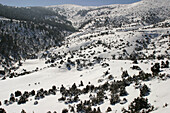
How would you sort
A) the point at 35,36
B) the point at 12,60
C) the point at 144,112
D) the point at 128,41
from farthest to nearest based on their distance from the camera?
the point at 35,36 < the point at 12,60 < the point at 128,41 < the point at 144,112

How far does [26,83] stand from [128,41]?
7109 cm

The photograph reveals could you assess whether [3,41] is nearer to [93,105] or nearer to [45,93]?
[45,93]

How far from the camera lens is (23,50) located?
397ft

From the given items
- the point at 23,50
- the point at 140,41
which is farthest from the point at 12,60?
the point at 140,41

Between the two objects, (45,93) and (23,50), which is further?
(23,50)

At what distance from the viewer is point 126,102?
61.0ft

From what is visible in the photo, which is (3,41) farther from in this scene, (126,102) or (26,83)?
(126,102)

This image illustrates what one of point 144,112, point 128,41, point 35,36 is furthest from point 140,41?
point 35,36

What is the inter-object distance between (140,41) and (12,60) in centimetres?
9735

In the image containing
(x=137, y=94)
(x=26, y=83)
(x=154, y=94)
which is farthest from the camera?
(x=26, y=83)

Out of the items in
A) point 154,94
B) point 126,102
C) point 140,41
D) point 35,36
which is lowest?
point 126,102

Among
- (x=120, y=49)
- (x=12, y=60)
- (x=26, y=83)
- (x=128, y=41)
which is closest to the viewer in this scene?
(x=26, y=83)

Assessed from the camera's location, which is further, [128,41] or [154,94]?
[128,41]

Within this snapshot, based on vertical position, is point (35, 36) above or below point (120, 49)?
above
